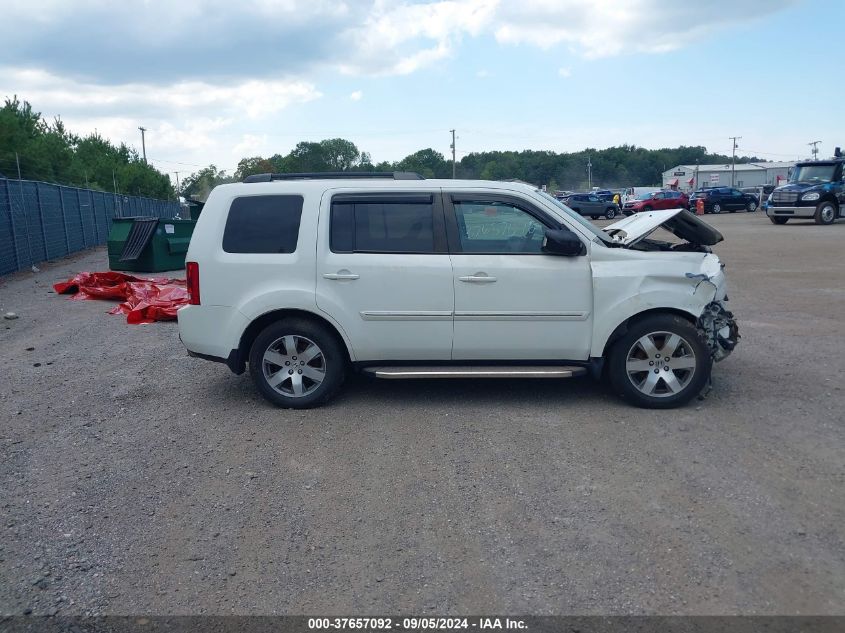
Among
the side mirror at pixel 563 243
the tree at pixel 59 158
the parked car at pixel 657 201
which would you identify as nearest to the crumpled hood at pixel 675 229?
the side mirror at pixel 563 243

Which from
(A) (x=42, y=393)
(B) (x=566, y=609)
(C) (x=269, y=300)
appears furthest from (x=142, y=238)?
(B) (x=566, y=609)

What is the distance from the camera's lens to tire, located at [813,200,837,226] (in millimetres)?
30172

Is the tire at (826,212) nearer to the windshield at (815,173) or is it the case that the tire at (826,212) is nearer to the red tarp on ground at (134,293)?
the windshield at (815,173)

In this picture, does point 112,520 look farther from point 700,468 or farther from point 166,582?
point 700,468

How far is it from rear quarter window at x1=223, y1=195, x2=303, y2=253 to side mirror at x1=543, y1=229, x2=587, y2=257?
82.5 inches

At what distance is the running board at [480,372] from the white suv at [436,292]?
0.01 metres

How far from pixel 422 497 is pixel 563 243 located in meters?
2.52

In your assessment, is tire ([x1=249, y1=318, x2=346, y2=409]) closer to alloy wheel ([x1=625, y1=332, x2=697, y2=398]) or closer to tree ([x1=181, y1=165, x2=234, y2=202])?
alloy wheel ([x1=625, y1=332, x2=697, y2=398])

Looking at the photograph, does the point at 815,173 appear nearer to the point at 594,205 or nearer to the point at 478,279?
the point at 594,205

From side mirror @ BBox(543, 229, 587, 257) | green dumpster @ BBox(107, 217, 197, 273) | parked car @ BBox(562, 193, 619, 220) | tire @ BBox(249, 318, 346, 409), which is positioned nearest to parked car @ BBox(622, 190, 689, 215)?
parked car @ BBox(562, 193, 619, 220)

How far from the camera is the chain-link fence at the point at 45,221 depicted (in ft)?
55.3

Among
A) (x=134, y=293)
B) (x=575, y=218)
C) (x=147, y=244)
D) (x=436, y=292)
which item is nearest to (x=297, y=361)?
(x=436, y=292)

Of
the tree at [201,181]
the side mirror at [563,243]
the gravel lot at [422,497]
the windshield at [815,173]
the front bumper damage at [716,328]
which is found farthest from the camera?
Result: the tree at [201,181]

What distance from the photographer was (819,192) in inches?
1184
